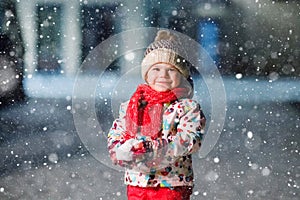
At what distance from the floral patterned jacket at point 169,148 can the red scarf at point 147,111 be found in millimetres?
26

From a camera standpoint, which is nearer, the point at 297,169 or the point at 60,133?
the point at 297,169

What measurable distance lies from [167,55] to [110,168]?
9.81 ft

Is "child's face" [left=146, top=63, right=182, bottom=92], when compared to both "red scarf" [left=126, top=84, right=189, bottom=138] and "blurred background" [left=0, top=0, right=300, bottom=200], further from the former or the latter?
"blurred background" [left=0, top=0, right=300, bottom=200]

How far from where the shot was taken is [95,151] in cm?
612

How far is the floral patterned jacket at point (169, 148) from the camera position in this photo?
209 cm

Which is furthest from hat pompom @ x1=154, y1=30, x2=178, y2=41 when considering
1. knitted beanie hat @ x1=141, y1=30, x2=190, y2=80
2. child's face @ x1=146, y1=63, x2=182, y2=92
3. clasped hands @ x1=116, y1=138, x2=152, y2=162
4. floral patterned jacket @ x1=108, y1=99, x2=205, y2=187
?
clasped hands @ x1=116, y1=138, x2=152, y2=162

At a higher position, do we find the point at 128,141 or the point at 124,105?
the point at 124,105

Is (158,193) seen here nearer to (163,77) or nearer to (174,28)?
(163,77)

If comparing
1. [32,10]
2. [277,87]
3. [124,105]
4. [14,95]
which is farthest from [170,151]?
[32,10]

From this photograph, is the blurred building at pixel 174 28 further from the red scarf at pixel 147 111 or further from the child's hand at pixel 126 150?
the child's hand at pixel 126 150

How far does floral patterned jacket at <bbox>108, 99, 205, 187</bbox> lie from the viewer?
2088 millimetres

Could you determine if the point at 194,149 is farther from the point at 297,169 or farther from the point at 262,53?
the point at 262,53

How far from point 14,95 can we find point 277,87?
208 inches

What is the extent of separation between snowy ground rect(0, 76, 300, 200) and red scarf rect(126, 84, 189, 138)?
2.15 metres
